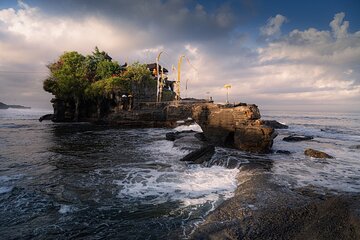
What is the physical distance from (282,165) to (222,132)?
7336 mm

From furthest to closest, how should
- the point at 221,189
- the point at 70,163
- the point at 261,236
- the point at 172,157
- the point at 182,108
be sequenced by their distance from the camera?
the point at 182,108 < the point at 172,157 < the point at 70,163 < the point at 221,189 < the point at 261,236

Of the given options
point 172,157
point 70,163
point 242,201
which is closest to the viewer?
Result: point 242,201

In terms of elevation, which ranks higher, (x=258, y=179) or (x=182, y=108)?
(x=182, y=108)

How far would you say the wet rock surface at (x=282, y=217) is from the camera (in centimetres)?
580

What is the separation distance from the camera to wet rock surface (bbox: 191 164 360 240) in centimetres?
580

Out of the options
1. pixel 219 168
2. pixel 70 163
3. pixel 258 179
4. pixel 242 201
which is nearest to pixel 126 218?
pixel 242 201

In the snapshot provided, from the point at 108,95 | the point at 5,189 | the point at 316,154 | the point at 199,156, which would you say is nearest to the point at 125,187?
the point at 5,189

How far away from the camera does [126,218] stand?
728cm

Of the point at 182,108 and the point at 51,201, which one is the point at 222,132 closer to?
the point at 51,201

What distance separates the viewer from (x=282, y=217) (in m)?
6.81

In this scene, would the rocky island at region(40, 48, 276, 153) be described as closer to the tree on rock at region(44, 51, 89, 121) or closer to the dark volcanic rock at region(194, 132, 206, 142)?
the tree on rock at region(44, 51, 89, 121)

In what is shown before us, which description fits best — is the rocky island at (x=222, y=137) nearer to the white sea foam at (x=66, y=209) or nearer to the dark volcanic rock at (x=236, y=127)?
the dark volcanic rock at (x=236, y=127)

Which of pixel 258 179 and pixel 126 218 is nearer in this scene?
pixel 126 218

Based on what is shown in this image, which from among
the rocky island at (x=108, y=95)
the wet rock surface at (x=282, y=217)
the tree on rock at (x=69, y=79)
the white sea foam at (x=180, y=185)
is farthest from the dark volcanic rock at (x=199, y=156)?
the tree on rock at (x=69, y=79)
